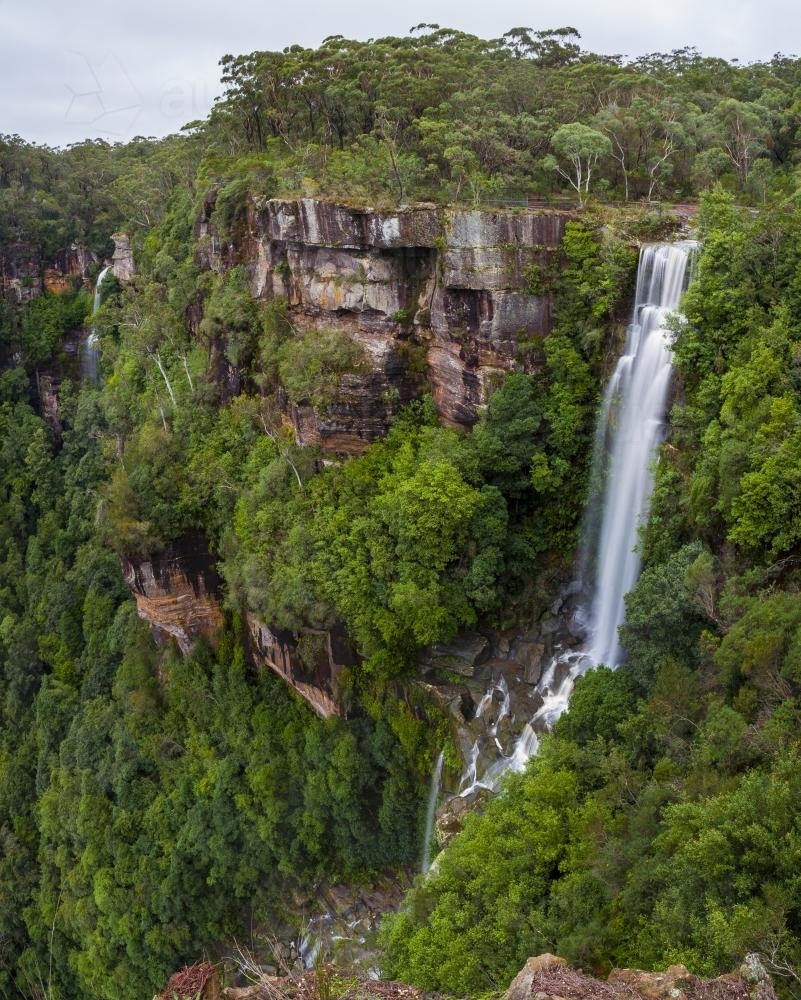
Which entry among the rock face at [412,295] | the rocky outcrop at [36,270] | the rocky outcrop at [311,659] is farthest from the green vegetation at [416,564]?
the rocky outcrop at [36,270]

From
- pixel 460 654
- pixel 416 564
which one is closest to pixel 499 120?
pixel 416 564

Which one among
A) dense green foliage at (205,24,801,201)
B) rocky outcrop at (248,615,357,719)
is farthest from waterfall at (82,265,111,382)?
rocky outcrop at (248,615,357,719)

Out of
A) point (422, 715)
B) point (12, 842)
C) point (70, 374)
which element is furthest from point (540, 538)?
point (70, 374)

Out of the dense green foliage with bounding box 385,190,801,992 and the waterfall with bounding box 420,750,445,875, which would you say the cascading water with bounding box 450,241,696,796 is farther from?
the waterfall with bounding box 420,750,445,875

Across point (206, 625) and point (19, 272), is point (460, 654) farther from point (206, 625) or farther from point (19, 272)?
point (19, 272)

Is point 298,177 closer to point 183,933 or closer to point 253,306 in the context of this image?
point 253,306

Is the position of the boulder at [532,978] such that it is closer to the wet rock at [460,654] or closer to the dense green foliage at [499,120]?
the wet rock at [460,654]
